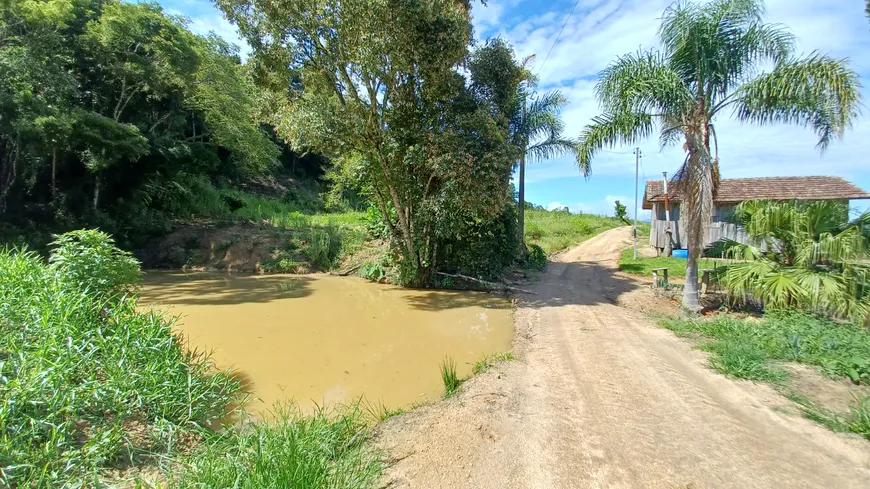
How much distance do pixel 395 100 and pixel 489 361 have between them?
7717mm

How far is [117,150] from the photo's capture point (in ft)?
43.3

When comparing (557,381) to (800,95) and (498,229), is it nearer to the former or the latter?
(800,95)

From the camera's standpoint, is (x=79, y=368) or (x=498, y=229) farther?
(x=498, y=229)

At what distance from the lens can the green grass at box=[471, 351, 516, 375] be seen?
17.2 ft

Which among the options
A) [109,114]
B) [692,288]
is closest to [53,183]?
[109,114]

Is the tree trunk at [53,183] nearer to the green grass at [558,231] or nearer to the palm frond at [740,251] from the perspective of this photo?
the palm frond at [740,251]

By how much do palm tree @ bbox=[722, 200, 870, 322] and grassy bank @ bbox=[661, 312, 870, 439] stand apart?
1.10 ft

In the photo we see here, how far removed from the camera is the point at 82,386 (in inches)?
118

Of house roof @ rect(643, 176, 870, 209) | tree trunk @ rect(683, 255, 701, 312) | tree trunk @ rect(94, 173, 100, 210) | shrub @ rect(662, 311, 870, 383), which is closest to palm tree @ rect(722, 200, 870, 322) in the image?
shrub @ rect(662, 311, 870, 383)

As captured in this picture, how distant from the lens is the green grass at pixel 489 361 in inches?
206

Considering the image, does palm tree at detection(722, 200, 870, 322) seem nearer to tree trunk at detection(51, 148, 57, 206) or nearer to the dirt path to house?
the dirt path to house

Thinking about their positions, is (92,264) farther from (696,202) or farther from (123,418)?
(696,202)

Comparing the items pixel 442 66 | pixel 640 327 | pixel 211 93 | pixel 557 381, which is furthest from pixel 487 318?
pixel 211 93

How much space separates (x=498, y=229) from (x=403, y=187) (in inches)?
143
